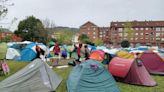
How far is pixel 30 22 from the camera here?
65125mm

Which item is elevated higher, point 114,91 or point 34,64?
point 34,64

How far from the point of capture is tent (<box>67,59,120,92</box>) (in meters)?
10.2

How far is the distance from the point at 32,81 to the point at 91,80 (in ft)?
6.84

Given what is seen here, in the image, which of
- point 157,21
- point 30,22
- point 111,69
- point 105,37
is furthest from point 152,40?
point 111,69

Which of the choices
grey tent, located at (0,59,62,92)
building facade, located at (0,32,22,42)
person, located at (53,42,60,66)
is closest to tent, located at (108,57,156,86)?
grey tent, located at (0,59,62,92)

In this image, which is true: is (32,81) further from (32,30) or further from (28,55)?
(32,30)

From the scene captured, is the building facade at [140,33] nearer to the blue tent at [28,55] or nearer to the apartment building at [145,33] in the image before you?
the apartment building at [145,33]

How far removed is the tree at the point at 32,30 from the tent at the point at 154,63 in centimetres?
4710

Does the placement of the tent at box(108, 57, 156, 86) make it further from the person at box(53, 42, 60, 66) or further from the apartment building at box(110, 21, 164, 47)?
the apartment building at box(110, 21, 164, 47)

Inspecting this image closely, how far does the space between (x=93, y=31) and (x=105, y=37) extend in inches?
268

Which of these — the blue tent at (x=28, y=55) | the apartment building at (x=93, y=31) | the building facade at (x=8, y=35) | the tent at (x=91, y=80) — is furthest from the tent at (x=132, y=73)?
the apartment building at (x=93, y=31)

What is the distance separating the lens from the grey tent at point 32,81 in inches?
395

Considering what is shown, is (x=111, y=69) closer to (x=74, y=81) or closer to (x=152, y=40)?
(x=74, y=81)

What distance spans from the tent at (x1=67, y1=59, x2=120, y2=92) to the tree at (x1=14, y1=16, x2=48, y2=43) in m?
52.2
